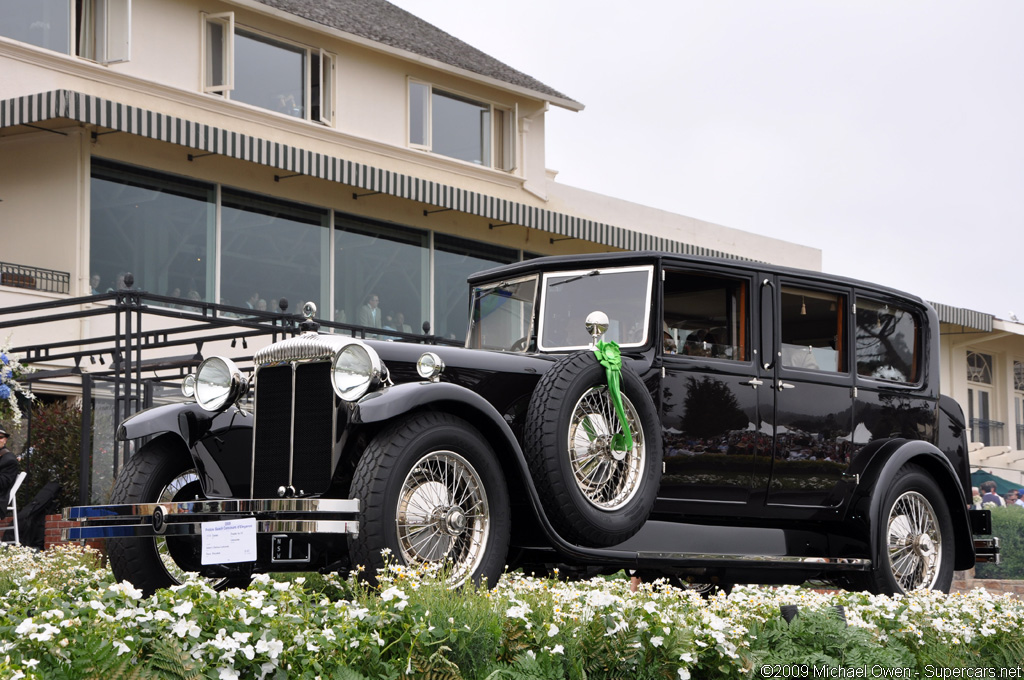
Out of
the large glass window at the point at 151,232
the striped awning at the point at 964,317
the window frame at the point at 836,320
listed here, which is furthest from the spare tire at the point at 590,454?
the striped awning at the point at 964,317

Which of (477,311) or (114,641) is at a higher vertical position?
(477,311)

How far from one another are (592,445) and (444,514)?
3.60 ft

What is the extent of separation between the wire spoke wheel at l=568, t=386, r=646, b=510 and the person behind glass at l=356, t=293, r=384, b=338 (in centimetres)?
1224

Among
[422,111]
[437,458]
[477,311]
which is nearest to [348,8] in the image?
[422,111]

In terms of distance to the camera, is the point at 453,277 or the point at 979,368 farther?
the point at 979,368

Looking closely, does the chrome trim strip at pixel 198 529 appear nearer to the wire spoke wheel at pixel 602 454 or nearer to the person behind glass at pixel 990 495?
the wire spoke wheel at pixel 602 454

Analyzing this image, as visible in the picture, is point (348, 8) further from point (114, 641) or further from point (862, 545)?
point (114, 641)

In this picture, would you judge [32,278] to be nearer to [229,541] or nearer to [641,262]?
[641,262]

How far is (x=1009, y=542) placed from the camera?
66.6ft

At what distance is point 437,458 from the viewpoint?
5.94 meters

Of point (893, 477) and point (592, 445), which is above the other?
point (592, 445)

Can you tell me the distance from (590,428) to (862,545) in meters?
2.47

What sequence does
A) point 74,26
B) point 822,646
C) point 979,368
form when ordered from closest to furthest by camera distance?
point 822,646, point 74,26, point 979,368

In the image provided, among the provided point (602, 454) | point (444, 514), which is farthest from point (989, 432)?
point (444, 514)
